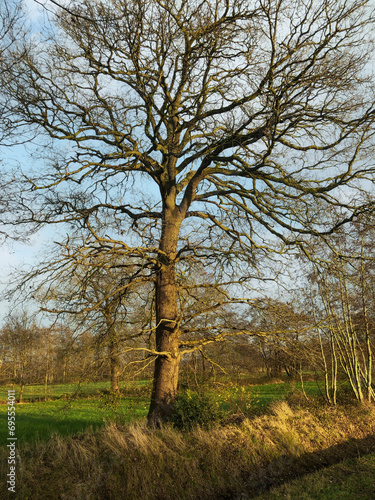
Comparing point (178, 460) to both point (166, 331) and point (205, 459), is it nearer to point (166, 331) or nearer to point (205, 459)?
point (205, 459)

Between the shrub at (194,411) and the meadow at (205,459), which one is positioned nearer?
the meadow at (205,459)

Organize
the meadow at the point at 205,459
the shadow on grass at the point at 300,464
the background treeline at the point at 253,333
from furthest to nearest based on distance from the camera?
the background treeline at the point at 253,333 < the shadow on grass at the point at 300,464 < the meadow at the point at 205,459

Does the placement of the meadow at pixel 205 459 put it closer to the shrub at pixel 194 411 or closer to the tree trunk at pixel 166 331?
the shrub at pixel 194 411

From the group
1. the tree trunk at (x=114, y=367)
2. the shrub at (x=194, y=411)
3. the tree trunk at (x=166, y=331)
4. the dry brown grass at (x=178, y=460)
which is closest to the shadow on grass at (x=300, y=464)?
the dry brown grass at (x=178, y=460)

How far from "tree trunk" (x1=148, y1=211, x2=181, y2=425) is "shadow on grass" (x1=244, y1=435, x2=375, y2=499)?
2.31 m

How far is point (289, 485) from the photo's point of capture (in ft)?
17.6

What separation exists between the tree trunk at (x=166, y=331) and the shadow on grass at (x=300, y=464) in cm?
231

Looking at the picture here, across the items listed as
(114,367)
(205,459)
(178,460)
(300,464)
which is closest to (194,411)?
(205,459)

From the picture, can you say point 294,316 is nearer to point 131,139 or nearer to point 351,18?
point 131,139

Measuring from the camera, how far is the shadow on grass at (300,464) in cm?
588

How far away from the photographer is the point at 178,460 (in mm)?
5891

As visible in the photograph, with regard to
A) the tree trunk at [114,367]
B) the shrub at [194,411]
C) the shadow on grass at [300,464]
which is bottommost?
the shadow on grass at [300,464]

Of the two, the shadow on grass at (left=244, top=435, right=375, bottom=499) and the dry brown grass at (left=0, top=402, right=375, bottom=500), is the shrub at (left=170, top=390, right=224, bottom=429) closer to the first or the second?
the dry brown grass at (left=0, top=402, right=375, bottom=500)

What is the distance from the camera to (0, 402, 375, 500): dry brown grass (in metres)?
5.21
